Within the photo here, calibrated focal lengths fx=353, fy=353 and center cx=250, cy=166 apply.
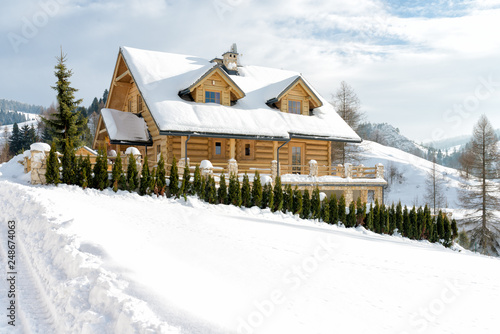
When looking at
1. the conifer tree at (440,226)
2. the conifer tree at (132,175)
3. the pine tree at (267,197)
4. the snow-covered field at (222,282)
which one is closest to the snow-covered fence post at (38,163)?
the conifer tree at (132,175)

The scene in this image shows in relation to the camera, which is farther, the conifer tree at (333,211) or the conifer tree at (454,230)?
the conifer tree at (454,230)

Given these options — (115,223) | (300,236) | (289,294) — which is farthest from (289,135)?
(289,294)

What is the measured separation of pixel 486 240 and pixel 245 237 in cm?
2640

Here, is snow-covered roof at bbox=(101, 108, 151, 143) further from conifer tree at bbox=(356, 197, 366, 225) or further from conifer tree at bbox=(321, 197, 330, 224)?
conifer tree at bbox=(356, 197, 366, 225)

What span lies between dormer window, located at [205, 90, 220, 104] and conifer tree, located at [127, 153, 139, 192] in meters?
7.54

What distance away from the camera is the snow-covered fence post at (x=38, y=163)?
→ 13.5 meters

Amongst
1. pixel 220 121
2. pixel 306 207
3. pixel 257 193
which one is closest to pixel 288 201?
pixel 306 207

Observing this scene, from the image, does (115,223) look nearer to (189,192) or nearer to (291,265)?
(291,265)

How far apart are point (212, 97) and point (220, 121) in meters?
2.27

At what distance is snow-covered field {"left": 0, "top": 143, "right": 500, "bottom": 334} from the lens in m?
4.23

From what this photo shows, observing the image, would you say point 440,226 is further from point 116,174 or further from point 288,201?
point 116,174

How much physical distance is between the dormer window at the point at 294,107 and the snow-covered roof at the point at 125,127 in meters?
9.35

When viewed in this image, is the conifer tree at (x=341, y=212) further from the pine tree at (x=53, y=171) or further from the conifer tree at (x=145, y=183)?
the pine tree at (x=53, y=171)

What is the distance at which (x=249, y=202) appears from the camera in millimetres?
15086
